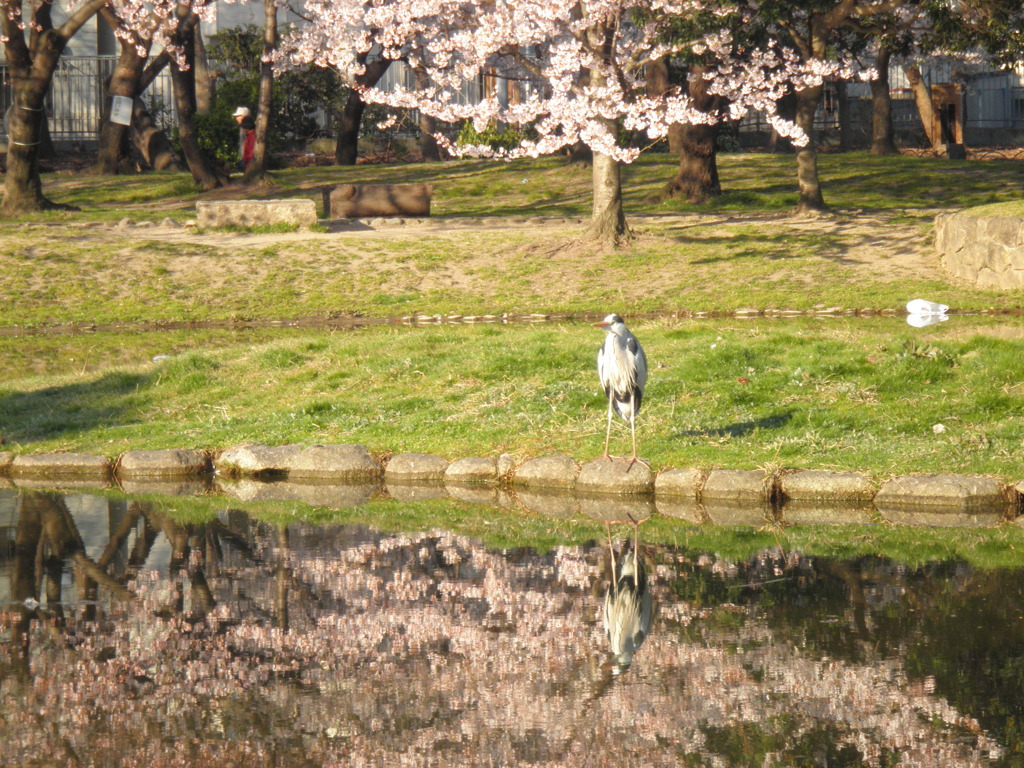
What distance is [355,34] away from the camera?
3603 centimetres

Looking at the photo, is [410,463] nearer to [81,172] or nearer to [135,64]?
[135,64]

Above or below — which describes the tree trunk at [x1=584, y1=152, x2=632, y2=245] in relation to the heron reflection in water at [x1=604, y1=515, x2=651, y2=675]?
above

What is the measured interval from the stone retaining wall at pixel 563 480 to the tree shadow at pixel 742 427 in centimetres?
115

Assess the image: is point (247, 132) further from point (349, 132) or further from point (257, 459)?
point (257, 459)

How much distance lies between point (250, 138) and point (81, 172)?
6705mm

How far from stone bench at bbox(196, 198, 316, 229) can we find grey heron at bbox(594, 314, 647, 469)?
19.3 metres

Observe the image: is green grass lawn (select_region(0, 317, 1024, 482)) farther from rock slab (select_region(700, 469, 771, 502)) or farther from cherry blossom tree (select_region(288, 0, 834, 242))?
cherry blossom tree (select_region(288, 0, 834, 242))

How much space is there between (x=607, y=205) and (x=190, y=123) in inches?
517

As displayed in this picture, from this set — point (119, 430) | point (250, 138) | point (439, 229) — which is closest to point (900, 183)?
point (439, 229)

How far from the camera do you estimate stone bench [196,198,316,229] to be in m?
28.7

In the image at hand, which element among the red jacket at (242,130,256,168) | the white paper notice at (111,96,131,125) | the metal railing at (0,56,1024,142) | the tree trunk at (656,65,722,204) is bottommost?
the tree trunk at (656,65,722,204)

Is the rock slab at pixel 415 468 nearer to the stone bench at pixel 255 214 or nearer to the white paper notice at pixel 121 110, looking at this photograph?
the stone bench at pixel 255 214

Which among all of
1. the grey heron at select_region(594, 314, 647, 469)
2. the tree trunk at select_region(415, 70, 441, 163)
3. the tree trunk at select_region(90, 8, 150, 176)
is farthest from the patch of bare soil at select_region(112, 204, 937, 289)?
the grey heron at select_region(594, 314, 647, 469)

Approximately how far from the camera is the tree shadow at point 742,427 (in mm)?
11445
